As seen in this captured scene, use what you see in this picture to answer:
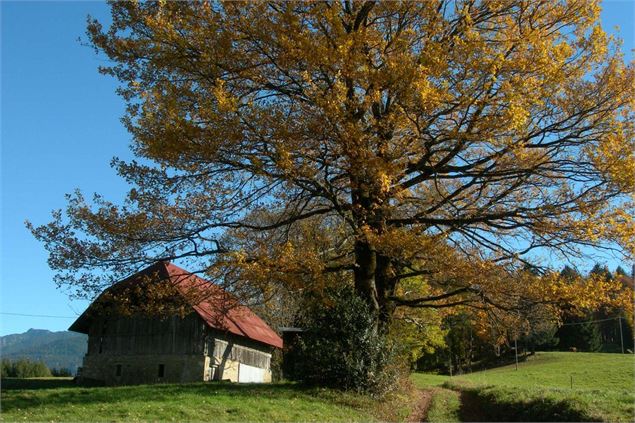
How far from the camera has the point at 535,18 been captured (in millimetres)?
14977

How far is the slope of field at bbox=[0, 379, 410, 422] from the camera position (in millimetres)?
11461

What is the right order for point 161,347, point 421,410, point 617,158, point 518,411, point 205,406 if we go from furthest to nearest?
point 161,347, point 421,410, point 518,411, point 617,158, point 205,406

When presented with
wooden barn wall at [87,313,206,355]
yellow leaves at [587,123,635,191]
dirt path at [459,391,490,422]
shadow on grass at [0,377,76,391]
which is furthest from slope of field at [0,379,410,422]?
wooden barn wall at [87,313,206,355]

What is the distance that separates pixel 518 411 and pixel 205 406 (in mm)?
8230

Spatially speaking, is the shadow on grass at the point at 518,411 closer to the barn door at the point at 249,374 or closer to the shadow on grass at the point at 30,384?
the barn door at the point at 249,374

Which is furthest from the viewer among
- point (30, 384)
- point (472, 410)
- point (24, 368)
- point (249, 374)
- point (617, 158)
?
point (24, 368)

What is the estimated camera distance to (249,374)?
3406cm

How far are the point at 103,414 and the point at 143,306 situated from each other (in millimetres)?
4232

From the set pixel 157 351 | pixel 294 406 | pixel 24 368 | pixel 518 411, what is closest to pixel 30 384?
pixel 157 351

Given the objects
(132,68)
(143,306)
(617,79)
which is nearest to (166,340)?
(143,306)

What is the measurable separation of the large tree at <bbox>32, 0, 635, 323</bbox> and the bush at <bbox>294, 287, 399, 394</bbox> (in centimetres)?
117

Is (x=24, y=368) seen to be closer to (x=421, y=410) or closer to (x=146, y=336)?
(x=146, y=336)

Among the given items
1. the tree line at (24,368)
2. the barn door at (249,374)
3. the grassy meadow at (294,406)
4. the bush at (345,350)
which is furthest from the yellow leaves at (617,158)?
the tree line at (24,368)

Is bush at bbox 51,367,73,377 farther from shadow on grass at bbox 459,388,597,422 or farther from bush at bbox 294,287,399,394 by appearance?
shadow on grass at bbox 459,388,597,422
